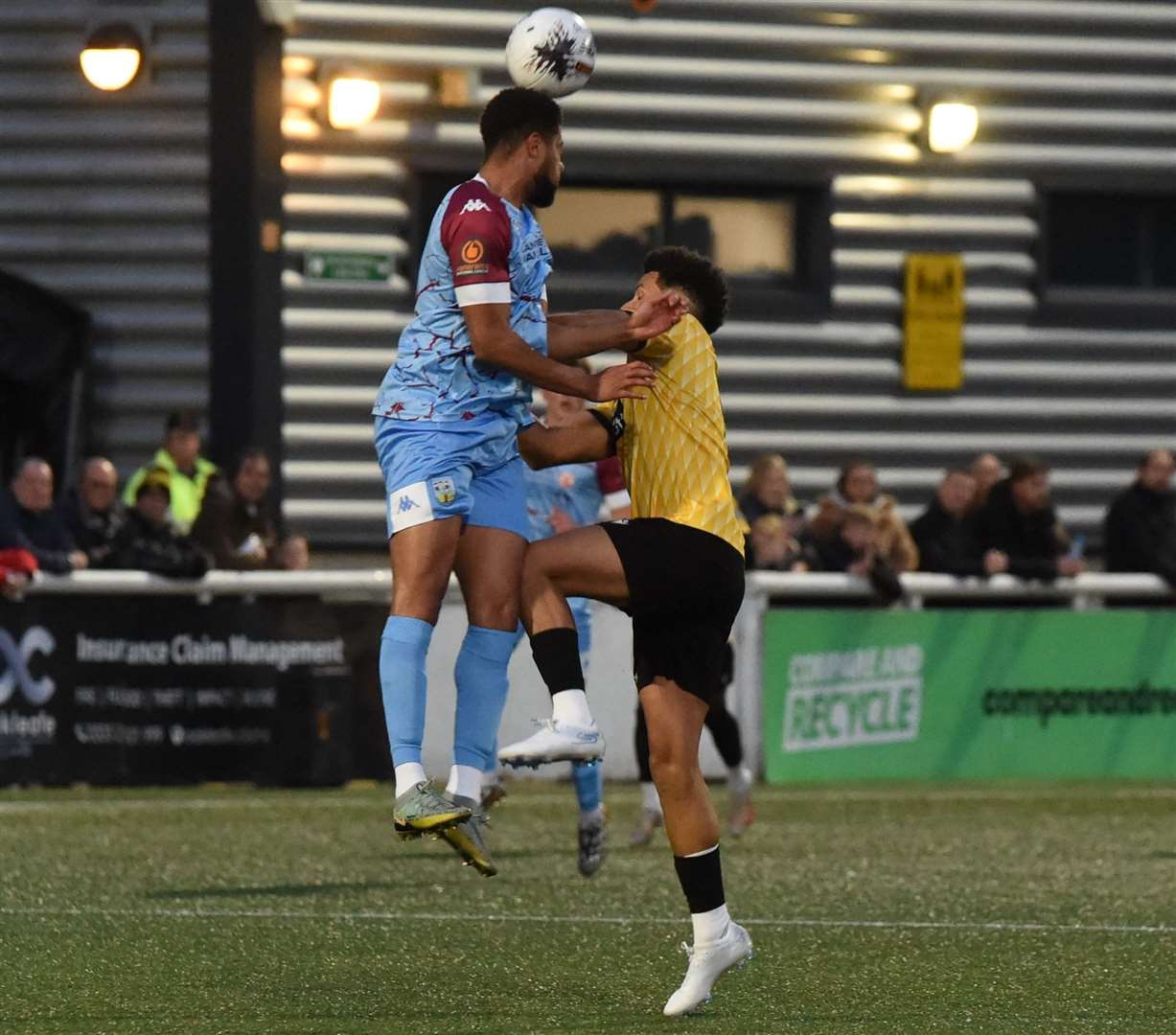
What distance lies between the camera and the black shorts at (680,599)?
6922 mm

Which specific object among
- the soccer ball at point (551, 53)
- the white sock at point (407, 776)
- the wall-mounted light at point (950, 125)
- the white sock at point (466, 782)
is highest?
the wall-mounted light at point (950, 125)

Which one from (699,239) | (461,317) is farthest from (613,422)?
(699,239)

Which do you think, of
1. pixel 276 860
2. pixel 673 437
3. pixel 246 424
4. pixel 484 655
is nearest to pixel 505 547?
pixel 484 655

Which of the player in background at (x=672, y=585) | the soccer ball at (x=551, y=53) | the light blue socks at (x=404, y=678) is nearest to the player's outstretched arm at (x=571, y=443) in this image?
the player in background at (x=672, y=585)

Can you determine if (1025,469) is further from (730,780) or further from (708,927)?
(708,927)

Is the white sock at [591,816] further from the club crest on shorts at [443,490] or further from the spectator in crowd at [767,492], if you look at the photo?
the spectator in crowd at [767,492]

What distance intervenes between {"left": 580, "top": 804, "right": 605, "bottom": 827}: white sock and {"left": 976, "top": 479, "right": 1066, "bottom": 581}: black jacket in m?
5.99

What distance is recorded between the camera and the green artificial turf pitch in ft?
22.2

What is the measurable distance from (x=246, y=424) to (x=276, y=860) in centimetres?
575

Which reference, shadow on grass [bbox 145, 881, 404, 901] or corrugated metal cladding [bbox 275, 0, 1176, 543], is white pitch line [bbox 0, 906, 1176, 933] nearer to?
shadow on grass [bbox 145, 881, 404, 901]

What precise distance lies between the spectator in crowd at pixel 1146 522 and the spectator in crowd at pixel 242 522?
198 inches

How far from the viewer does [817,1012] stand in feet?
22.3

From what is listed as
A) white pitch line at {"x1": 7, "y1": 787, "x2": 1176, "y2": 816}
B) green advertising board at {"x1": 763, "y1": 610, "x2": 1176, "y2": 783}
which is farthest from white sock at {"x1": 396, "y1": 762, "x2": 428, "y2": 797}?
green advertising board at {"x1": 763, "y1": 610, "x2": 1176, "y2": 783}

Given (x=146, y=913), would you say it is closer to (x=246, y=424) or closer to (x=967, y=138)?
(x=246, y=424)
